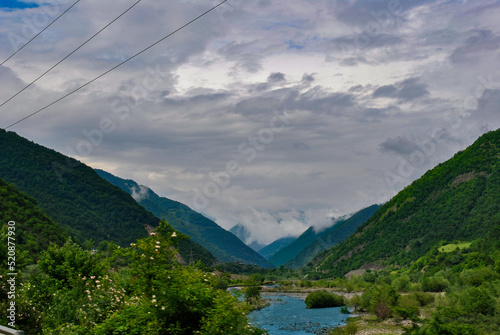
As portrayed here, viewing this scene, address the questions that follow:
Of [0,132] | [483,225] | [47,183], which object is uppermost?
[0,132]

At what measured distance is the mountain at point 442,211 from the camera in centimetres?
14725

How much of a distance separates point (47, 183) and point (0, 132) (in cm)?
2095

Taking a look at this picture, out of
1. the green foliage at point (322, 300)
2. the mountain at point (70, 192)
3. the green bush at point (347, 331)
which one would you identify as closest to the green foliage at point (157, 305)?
the green bush at point (347, 331)

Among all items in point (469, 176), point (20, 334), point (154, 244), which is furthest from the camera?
point (469, 176)

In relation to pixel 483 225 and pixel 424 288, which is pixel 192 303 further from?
pixel 483 225

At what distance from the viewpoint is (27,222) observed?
67.1 metres

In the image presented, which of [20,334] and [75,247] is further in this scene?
[75,247]

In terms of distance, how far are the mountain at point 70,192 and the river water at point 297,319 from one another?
3426 centimetres

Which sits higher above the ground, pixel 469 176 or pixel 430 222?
pixel 469 176

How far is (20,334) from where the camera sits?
396 inches

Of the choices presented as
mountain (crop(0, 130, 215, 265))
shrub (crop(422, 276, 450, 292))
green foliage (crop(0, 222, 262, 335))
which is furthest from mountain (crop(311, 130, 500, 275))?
green foliage (crop(0, 222, 262, 335))

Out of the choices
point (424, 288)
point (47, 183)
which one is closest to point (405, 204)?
point (424, 288)

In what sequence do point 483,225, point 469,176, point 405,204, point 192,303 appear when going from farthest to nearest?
point 405,204 < point 469,176 < point 483,225 < point 192,303

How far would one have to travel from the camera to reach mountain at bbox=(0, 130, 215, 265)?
359ft
